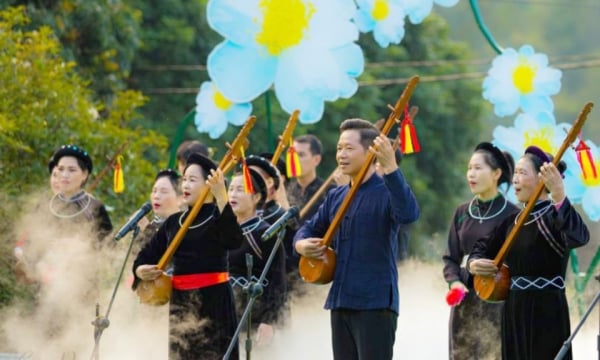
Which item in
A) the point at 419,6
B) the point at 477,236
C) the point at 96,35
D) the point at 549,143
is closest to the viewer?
the point at 477,236

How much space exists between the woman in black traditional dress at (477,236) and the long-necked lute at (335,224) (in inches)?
57.5

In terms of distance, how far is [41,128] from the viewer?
1395 cm

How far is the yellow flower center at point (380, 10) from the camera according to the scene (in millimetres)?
12695

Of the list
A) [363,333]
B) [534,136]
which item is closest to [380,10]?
[534,136]

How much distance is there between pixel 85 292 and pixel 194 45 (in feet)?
35.7

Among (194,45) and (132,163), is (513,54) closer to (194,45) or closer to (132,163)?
(132,163)

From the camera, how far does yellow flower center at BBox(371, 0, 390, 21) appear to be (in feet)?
41.7

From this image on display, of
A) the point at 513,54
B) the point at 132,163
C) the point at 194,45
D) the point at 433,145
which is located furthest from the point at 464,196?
the point at 513,54

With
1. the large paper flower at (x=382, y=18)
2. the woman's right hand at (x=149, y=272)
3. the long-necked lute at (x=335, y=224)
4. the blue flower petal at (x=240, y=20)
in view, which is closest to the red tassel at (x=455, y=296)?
the long-necked lute at (x=335, y=224)

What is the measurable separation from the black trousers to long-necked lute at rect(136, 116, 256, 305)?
4.02ft

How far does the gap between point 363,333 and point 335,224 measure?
0.62m

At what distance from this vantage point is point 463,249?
10.3 meters

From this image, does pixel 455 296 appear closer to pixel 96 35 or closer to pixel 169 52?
pixel 96 35

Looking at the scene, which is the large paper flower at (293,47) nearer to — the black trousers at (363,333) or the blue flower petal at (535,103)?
the blue flower petal at (535,103)
